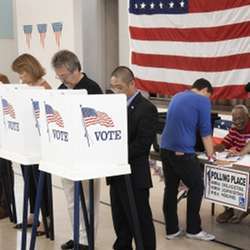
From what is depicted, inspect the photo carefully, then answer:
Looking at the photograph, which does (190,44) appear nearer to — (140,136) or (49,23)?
(49,23)

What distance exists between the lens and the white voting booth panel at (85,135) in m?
2.53

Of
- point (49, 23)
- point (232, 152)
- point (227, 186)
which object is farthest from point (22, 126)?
point (49, 23)

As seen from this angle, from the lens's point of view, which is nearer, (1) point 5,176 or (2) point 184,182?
(2) point 184,182

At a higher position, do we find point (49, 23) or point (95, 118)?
point (49, 23)

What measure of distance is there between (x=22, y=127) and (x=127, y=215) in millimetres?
872

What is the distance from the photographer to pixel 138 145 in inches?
118

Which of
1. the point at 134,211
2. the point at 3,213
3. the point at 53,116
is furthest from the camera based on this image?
the point at 3,213

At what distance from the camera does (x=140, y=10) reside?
6.77 m

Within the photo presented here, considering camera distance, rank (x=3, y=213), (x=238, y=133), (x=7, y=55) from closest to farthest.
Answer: (x=238, y=133) → (x=3, y=213) → (x=7, y=55)

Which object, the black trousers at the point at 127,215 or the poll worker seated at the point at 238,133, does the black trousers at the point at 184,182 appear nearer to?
the poll worker seated at the point at 238,133

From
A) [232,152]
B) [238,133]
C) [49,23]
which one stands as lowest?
[232,152]

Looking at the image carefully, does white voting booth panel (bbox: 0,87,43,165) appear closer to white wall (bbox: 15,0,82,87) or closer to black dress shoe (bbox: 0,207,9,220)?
black dress shoe (bbox: 0,207,9,220)

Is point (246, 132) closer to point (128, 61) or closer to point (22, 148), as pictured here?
point (22, 148)

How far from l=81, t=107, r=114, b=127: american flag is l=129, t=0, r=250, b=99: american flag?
303 cm
